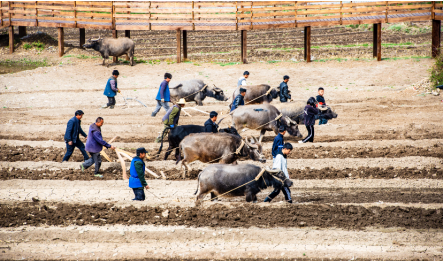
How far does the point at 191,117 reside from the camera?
63.3ft

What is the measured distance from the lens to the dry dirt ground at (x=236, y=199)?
904cm

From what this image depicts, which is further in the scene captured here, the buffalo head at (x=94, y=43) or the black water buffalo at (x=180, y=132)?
the buffalo head at (x=94, y=43)

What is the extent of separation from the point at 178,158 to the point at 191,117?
565 cm

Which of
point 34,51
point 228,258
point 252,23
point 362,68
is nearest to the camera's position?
point 228,258

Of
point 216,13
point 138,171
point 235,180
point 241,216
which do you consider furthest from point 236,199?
point 216,13

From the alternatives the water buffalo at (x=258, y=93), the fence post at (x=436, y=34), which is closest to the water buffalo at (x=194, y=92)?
the water buffalo at (x=258, y=93)

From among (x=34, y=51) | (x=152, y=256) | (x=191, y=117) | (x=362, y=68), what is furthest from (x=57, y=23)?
(x=152, y=256)

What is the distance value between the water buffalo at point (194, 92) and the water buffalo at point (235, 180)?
32.9 ft

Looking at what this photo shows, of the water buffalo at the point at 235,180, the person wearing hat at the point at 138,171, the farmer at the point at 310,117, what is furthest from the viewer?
the farmer at the point at 310,117

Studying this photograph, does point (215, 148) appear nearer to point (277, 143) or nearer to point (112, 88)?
point (277, 143)

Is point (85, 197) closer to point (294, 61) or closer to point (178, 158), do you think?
point (178, 158)

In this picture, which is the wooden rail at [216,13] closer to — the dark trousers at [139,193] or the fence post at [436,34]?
the fence post at [436,34]

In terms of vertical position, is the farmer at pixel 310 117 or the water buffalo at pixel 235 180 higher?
the farmer at pixel 310 117

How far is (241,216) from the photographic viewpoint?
10.0 m
